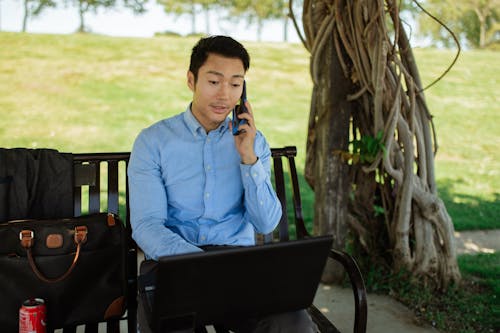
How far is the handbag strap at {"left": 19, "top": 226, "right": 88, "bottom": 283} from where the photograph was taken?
1.98 metres

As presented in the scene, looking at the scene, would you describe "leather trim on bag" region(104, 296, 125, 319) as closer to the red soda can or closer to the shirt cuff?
the red soda can

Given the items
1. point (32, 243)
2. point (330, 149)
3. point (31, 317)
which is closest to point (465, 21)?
point (330, 149)


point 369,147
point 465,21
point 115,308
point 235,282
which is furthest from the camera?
point 465,21

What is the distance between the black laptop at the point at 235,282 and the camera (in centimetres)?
148

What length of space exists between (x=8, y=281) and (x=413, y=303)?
8.48 ft

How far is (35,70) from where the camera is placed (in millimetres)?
11438

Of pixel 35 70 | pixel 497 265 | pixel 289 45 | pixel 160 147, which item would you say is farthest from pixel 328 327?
pixel 289 45

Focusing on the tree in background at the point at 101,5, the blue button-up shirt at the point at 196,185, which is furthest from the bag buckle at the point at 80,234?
the tree in background at the point at 101,5

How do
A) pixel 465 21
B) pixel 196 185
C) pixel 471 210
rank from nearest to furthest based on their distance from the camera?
pixel 196 185
pixel 471 210
pixel 465 21

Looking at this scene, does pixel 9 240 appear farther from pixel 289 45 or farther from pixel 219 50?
pixel 289 45

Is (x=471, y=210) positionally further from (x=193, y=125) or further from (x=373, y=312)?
(x=193, y=125)

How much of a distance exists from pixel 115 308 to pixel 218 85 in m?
1.05

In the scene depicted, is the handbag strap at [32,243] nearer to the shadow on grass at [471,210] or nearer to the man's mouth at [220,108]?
the man's mouth at [220,108]

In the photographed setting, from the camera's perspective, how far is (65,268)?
2.07m
